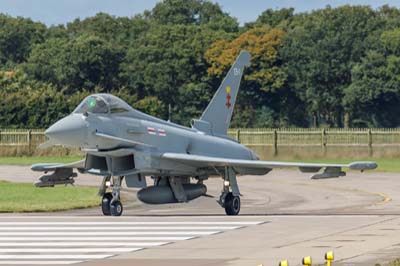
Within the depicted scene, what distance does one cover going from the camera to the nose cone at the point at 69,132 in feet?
80.0

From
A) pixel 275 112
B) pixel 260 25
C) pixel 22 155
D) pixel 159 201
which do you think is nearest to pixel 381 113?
pixel 275 112

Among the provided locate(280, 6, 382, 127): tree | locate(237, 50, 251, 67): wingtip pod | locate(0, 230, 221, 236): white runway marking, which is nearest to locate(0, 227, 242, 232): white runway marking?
locate(0, 230, 221, 236): white runway marking

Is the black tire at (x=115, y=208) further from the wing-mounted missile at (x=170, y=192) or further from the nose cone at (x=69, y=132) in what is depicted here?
the nose cone at (x=69, y=132)

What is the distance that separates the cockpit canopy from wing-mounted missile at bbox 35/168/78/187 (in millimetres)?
2963

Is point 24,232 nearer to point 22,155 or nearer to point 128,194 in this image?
point 128,194

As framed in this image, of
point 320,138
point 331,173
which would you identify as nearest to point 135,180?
point 331,173

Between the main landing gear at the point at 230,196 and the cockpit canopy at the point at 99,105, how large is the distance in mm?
3055

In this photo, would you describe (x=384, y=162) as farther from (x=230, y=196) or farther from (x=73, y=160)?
(x=230, y=196)

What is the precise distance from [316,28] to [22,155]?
3562 centimetres

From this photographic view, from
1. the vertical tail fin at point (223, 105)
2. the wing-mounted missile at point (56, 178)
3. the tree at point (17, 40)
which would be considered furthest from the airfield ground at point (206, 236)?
the tree at point (17, 40)

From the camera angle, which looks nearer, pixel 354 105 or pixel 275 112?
pixel 354 105

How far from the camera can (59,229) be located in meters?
21.4

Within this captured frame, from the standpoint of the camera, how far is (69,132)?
2444cm

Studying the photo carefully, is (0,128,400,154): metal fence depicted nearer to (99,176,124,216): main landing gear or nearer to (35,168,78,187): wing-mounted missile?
(35,168,78,187): wing-mounted missile
